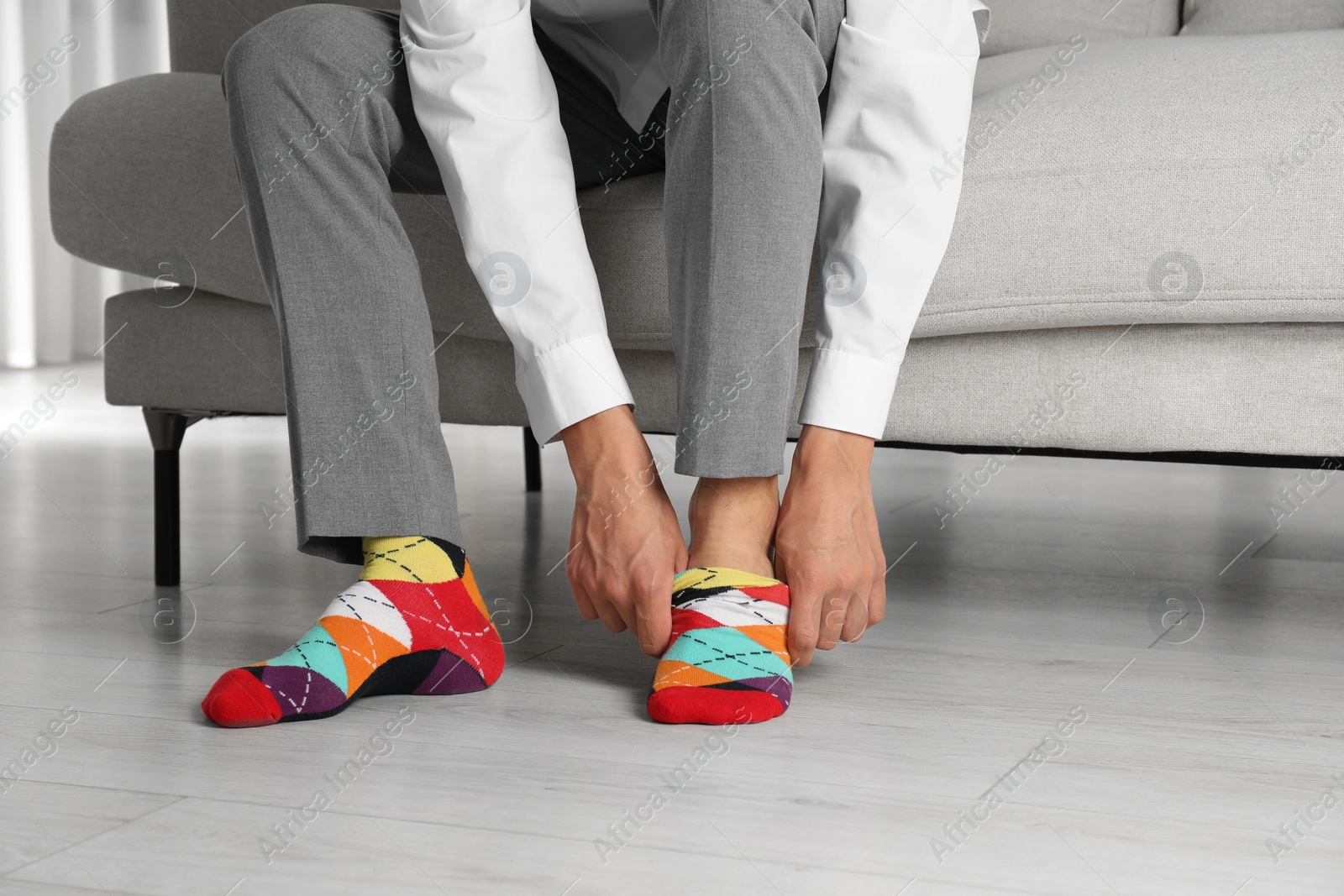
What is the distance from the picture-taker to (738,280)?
30.5 inches

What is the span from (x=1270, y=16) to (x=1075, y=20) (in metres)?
0.21

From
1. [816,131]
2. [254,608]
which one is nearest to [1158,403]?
[816,131]

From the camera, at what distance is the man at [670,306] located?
2.55ft

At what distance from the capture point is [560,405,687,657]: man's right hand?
80 cm

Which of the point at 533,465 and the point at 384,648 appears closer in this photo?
the point at 384,648

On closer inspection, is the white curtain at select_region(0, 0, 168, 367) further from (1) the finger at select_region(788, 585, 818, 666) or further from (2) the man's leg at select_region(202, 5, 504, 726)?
(1) the finger at select_region(788, 585, 818, 666)

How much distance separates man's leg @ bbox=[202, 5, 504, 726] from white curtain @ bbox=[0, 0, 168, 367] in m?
3.77

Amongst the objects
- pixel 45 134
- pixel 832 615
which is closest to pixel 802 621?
pixel 832 615

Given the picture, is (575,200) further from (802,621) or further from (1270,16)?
(1270,16)

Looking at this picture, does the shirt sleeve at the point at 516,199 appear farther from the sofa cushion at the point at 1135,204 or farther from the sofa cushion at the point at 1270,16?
the sofa cushion at the point at 1270,16

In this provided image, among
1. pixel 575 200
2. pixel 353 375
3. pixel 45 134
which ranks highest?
pixel 575 200

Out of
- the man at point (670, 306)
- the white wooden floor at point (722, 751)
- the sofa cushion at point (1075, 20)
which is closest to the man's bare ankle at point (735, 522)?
the man at point (670, 306)

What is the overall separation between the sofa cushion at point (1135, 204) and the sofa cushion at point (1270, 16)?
392 millimetres

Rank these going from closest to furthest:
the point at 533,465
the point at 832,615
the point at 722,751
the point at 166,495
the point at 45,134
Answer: the point at 722,751 → the point at 832,615 → the point at 166,495 → the point at 533,465 → the point at 45,134
